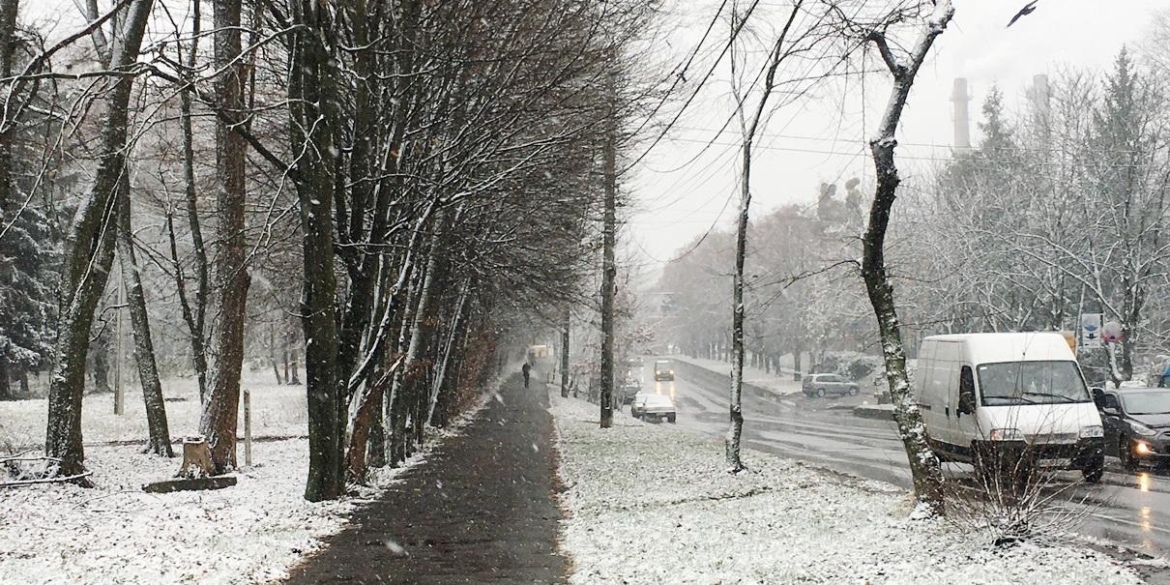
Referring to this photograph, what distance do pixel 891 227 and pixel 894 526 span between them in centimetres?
4398

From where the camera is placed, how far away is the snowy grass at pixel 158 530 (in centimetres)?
833

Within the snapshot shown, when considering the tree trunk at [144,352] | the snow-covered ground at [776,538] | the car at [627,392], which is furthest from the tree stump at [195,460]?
the car at [627,392]

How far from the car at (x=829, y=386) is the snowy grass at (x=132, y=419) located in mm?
30208

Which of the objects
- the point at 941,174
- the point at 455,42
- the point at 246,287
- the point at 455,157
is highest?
the point at 941,174

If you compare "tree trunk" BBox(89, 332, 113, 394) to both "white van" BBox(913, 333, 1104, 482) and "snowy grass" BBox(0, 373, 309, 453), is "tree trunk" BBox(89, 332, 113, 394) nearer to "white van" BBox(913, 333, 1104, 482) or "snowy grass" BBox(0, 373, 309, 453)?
"snowy grass" BBox(0, 373, 309, 453)

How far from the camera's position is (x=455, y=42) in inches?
519

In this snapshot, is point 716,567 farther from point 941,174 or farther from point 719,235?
point 719,235

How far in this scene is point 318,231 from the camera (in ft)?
39.4

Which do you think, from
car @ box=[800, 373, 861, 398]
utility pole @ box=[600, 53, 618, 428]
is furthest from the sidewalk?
car @ box=[800, 373, 861, 398]

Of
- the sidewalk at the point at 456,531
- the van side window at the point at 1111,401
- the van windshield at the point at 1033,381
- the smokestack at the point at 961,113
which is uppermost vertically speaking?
the smokestack at the point at 961,113

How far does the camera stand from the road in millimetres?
10406

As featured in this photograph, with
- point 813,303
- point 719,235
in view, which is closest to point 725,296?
point 719,235

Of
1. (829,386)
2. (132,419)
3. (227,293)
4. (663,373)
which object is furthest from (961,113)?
(227,293)

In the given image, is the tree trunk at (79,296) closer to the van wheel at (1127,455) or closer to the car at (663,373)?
the van wheel at (1127,455)
